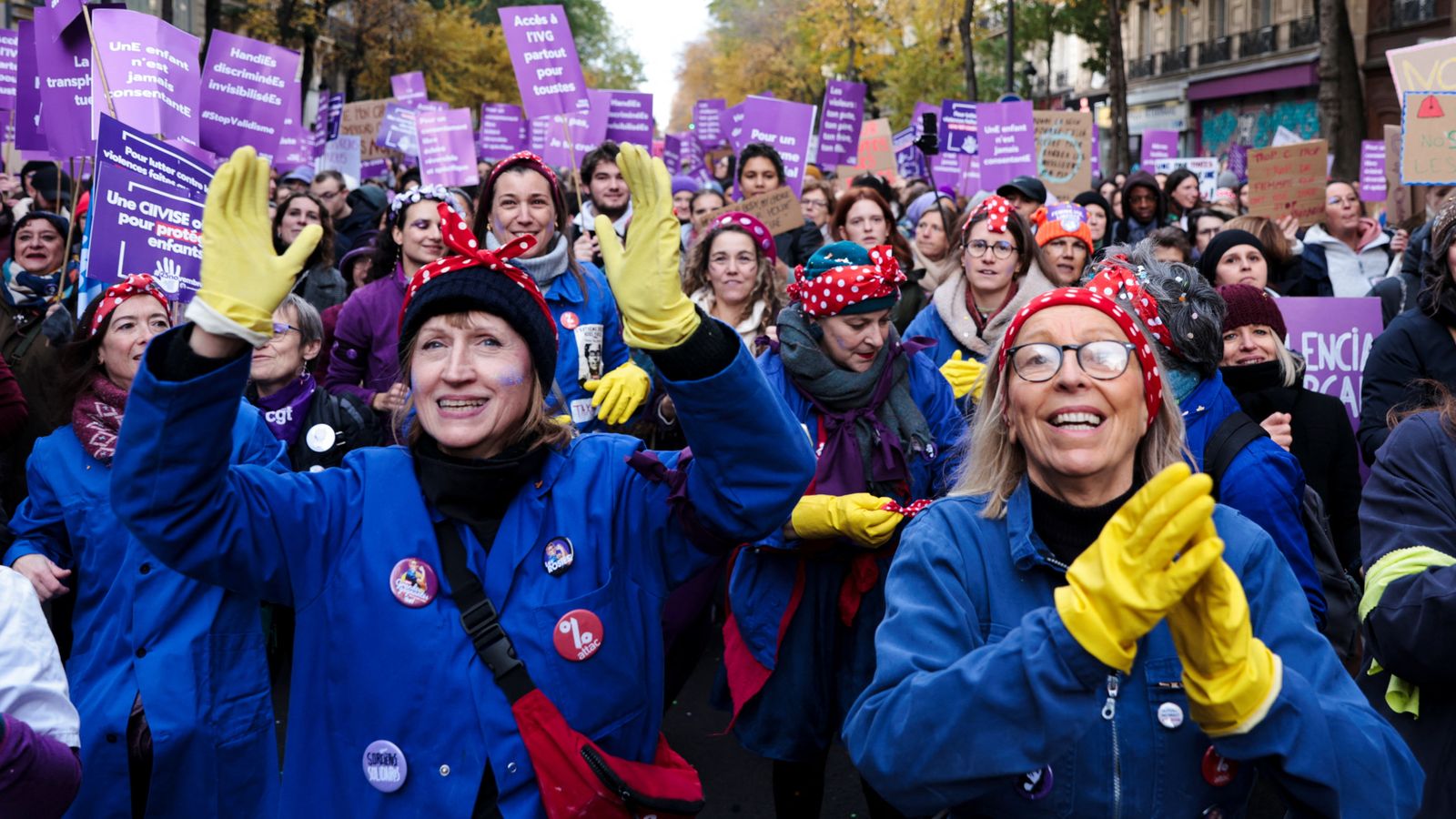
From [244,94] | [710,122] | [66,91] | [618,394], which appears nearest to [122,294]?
[618,394]

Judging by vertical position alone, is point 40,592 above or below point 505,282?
below

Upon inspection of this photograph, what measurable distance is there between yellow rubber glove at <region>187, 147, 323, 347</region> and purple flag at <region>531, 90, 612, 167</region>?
8.01 metres

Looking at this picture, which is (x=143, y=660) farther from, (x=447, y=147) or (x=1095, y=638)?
(x=447, y=147)

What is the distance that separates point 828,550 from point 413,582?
208 centimetres

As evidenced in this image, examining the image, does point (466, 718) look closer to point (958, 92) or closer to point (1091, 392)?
point (1091, 392)

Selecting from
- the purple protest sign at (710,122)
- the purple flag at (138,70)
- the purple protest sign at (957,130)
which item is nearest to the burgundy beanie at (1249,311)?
the purple flag at (138,70)

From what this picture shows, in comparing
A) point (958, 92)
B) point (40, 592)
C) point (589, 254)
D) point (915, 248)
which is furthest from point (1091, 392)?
point (958, 92)

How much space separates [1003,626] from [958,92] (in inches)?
1708

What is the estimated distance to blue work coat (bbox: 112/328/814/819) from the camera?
2354mm

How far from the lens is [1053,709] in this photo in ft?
6.37

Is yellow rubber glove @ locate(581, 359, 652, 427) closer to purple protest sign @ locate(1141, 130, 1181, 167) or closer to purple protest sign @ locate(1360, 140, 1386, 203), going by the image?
purple protest sign @ locate(1360, 140, 1386, 203)

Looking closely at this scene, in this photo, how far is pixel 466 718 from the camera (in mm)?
2395

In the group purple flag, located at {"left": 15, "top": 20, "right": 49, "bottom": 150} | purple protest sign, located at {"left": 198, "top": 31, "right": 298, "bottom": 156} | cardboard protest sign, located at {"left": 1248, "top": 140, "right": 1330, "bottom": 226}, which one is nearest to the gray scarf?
purple protest sign, located at {"left": 198, "top": 31, "right": 298, "bottom": 156}

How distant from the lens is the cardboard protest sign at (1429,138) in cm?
726
